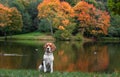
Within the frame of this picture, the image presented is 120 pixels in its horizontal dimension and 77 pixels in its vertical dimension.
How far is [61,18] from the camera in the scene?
80.5 m

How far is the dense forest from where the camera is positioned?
78.4m

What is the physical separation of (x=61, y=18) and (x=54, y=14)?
1985 millimetres

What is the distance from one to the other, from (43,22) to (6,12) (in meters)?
10.3

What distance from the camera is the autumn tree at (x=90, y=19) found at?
82438mm

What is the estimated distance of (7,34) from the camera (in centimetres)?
7894

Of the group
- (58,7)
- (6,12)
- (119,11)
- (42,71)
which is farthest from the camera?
(58,7)

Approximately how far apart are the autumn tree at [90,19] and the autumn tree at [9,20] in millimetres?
15854

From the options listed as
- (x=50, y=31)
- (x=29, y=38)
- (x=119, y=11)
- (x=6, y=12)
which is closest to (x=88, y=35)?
(x=50, y=31)

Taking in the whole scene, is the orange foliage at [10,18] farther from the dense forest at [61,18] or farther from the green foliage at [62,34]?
the green foliage at [62,34]

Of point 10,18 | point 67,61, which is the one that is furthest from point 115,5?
point 10,18

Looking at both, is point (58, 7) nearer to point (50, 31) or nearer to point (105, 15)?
point (50, 31)

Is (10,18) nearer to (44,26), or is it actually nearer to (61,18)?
(44,26)

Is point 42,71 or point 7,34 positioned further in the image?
point 7,34

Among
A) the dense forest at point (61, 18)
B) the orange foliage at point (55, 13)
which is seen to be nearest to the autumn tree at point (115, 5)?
the dense forest at point (61, 18)
